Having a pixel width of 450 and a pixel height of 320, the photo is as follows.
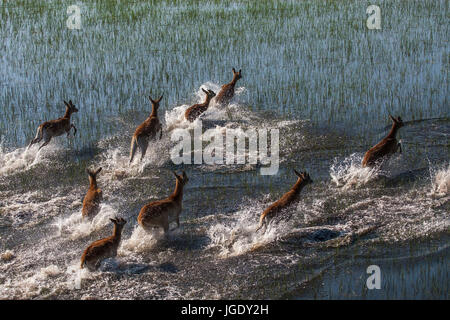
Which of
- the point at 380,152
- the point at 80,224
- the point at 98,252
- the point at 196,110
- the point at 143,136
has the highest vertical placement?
the point at 196,110

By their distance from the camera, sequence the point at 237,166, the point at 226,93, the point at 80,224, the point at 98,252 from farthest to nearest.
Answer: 1. the point at 226,93
2. the point at 237,166
3. the point at 80,224
4. the point at 98,252

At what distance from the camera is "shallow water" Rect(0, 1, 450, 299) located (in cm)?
736

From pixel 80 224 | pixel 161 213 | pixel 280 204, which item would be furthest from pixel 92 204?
pixel 280 204

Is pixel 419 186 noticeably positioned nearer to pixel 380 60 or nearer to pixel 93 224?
pixel 93 224

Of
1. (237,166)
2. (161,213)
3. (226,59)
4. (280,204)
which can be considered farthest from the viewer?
(226,59)

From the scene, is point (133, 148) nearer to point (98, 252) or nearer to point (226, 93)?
point (226, 93)

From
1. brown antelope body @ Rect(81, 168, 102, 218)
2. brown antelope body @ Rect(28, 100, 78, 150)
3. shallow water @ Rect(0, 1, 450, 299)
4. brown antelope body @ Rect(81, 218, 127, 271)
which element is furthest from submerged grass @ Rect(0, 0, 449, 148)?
brown antelope body @ Rect(81, 218, 127, 271)

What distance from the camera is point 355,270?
726 centimetres
